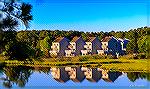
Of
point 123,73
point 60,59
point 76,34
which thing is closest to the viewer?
point 123,73

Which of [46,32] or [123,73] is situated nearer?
[123,73]

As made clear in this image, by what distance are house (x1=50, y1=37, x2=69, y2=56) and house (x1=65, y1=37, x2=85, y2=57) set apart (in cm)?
63

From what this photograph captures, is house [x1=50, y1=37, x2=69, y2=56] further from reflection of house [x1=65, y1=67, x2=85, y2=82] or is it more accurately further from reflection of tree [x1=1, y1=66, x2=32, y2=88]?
reflection of tree [x1=1, y1=66, x2=32, y2=88]

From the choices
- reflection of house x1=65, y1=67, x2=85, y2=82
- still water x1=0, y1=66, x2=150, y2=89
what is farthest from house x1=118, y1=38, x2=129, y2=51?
reflection of house x1=65, y1=67, x2=85, y2=82

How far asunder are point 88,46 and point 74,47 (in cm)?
170

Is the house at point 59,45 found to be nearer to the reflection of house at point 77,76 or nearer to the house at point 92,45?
the house at point 92,45

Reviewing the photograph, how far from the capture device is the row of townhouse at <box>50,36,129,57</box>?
123ft

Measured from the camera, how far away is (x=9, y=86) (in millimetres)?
6789

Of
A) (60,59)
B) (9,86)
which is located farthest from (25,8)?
(60,59)

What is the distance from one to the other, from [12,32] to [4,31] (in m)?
0.17

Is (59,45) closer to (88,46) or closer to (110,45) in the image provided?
(88,46)

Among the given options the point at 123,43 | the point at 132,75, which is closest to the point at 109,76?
the point at 132,75

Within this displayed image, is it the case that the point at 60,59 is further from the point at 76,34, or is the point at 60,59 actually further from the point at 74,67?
the point at 76,34

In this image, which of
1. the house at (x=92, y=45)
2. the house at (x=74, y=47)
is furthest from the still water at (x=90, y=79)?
the house at (x=92, y=45)
